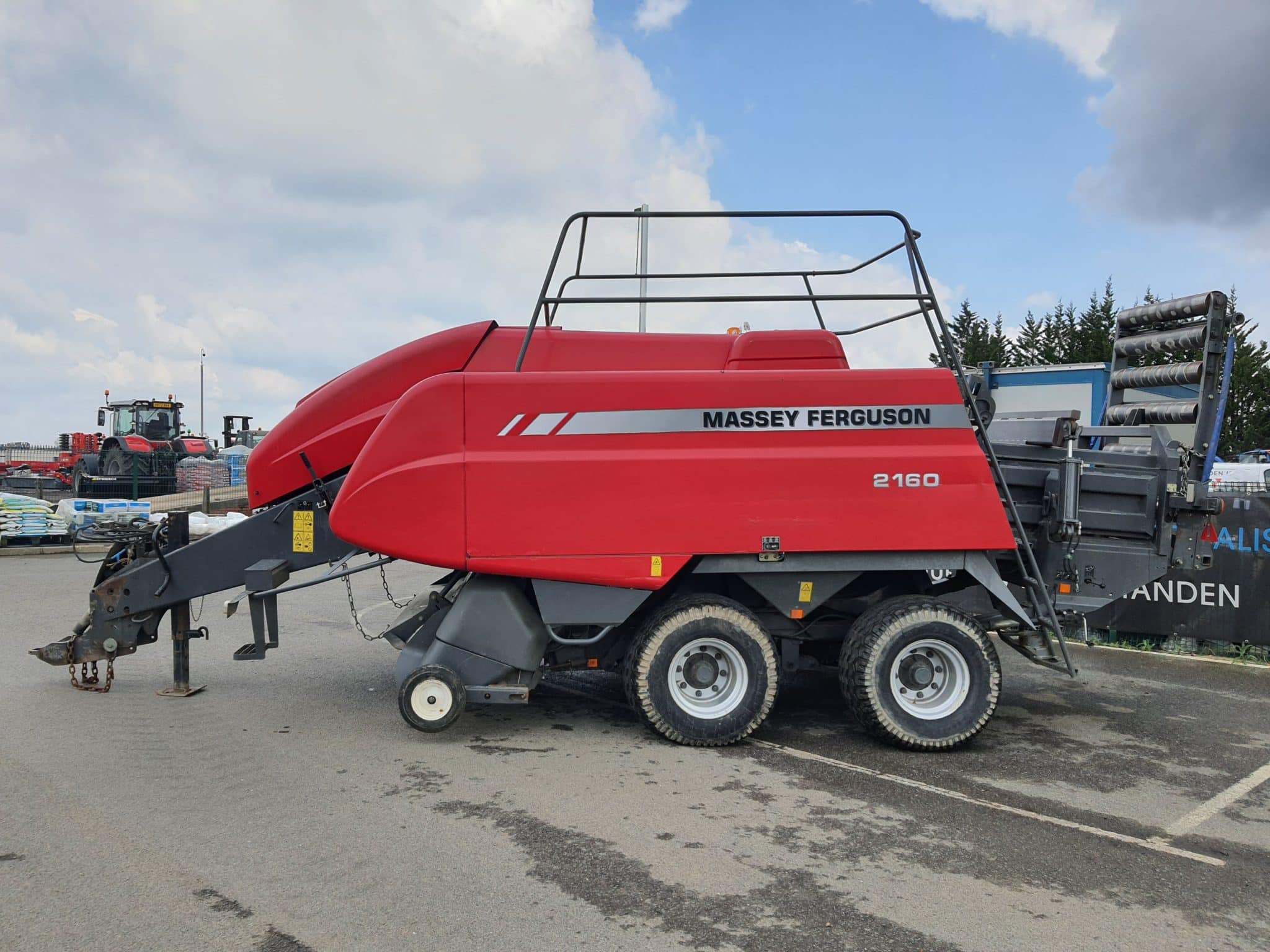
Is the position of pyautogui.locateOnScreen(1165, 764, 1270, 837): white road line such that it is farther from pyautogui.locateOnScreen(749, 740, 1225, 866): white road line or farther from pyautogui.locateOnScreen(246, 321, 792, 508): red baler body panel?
pyautogui.locateOnScreen(246, 321, 792, 508): red baler body panel

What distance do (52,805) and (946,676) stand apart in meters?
5.07

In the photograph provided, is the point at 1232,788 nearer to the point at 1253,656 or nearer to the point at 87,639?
the point at 1253,656

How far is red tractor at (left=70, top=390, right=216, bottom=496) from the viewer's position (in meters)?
26.6

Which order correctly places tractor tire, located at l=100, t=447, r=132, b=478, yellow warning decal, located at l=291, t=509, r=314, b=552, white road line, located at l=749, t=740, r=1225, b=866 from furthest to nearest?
tractor tire, located at l=100, t=447, r=132, b=478 < yellow warning decal, located at l=291, t=509, r=314, b=552 < white road line, located at l=749, t=740, r=1225, b=866

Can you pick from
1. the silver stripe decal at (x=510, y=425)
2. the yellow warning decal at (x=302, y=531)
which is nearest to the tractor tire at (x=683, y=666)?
the silver stripe decal at (x=510, y=425)

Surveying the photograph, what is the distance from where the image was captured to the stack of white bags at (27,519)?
17.0m

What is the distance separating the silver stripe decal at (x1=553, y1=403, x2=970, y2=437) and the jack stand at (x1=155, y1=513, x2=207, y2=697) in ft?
9.96

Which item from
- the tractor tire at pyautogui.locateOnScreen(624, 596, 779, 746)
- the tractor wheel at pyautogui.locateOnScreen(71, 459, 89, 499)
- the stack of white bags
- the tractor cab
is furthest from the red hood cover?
the tractor cab

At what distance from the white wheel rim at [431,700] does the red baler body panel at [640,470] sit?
75 centimetres

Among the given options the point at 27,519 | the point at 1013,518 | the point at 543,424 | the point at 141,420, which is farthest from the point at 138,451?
the point at 1013,518

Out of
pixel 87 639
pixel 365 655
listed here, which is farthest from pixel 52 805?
pixel 365 655

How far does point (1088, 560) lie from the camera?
20.9 feet

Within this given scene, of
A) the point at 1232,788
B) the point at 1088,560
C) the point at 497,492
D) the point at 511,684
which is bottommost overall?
the point at 1232,788

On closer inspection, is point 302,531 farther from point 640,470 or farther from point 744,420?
point 744,420
